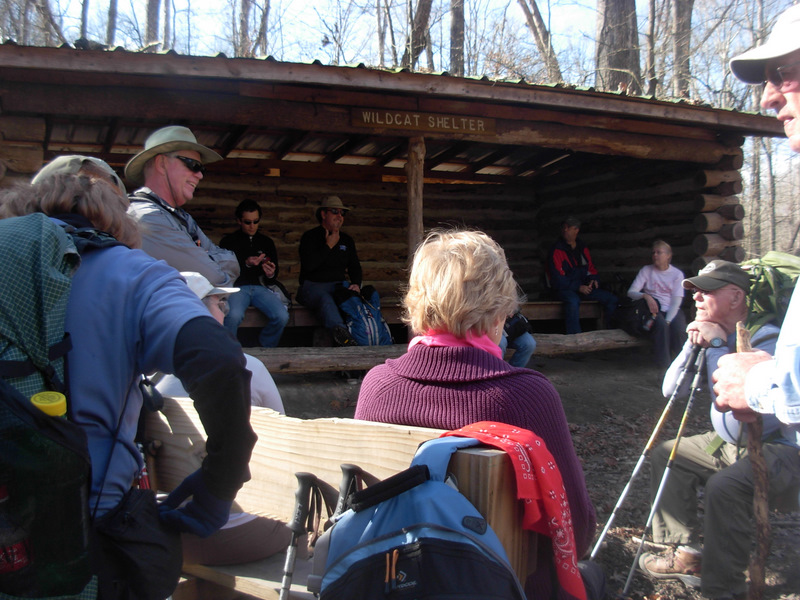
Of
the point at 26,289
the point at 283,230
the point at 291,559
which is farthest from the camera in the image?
the point at 283,230

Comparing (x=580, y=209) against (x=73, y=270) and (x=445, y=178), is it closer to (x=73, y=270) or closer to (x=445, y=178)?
(x=445, y=178)

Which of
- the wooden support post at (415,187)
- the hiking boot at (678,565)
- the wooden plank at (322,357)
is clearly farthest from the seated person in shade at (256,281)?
the hiking boot at (678,565)

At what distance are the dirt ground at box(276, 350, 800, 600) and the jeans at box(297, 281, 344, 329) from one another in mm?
692

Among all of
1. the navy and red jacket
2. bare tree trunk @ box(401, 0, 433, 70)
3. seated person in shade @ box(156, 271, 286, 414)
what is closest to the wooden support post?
the navy and red jacket

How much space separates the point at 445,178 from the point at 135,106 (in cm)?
582

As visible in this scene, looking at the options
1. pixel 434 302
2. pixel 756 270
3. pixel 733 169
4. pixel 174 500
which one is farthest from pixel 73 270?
pixel 733 169

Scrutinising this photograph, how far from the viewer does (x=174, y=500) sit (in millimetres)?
1712

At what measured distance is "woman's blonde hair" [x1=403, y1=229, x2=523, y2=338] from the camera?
2.22 meters

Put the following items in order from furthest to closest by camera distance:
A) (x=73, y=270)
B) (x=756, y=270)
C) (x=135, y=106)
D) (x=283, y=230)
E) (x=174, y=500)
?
(x=283, y=230), (x=135, y=106), (x=756, y=270), (x=174, y=500), (x=73, y=270)

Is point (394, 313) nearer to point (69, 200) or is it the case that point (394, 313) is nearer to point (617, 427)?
point (617, 427)

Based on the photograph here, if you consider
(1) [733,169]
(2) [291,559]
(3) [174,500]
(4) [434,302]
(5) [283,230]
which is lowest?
(2) [291,559]

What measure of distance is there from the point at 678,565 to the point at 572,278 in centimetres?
559

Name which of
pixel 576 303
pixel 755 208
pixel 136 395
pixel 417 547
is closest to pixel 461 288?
pixel 417 547

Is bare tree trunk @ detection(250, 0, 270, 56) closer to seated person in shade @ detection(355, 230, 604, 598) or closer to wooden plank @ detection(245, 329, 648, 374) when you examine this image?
wooden plank @ detection(245, 329, 648, 374)
